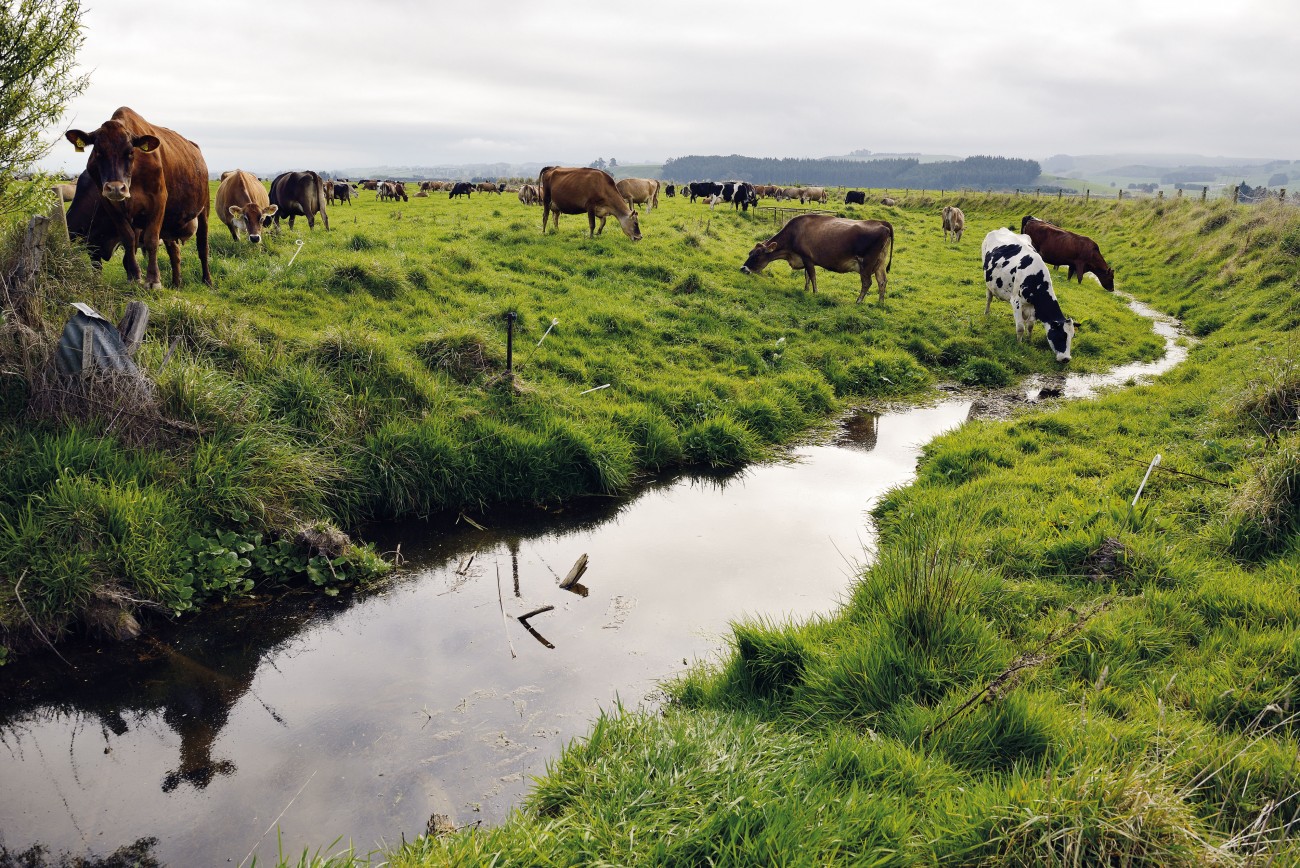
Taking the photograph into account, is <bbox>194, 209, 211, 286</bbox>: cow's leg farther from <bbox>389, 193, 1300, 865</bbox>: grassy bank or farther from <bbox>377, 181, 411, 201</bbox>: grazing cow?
<bbox>377, 181, 411, 201</bbox>: grazing cow

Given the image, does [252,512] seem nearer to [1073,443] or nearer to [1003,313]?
[1073,443]

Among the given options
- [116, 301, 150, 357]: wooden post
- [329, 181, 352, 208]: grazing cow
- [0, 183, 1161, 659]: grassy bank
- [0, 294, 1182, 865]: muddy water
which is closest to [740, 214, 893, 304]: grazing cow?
[0, 183, 1161, 659]: grassy bank

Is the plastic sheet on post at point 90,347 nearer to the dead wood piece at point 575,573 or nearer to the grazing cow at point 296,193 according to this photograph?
the dead wood piece at point 575,573

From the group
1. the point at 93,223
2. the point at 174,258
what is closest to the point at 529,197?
the point at 174,258

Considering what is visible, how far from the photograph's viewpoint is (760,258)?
54.5ft

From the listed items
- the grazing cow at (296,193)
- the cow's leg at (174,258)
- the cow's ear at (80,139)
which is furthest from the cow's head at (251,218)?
the cow's ear at (80,139)

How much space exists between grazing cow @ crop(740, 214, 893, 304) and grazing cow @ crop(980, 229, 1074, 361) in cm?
221

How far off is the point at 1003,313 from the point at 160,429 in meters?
15.5

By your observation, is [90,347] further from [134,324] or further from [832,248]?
[832,248]

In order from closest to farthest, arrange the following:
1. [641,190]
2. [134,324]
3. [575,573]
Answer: [575,573] → [134,324] → [641,190]

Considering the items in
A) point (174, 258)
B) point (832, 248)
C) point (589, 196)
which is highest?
point (589, 196)

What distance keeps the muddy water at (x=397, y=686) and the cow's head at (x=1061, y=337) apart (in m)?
8.56

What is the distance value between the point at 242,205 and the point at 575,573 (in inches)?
532

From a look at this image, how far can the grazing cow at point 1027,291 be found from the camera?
44.2 feet
